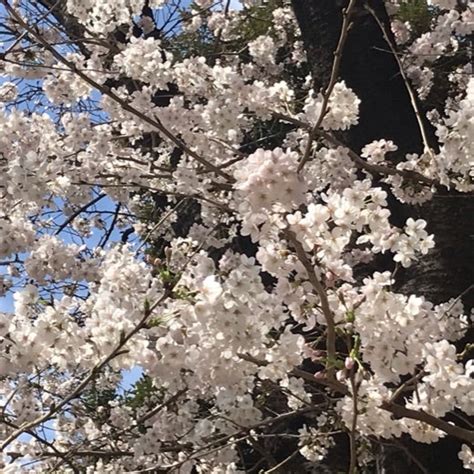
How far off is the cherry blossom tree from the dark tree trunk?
10 mm

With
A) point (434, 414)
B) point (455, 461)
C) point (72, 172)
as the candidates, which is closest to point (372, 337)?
point (434, 414)

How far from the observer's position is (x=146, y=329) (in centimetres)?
210

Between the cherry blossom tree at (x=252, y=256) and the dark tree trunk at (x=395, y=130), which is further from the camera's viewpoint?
the dark tree trunk at (x=395, y=130)

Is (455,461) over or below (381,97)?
below

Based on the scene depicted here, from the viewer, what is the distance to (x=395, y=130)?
4008mm

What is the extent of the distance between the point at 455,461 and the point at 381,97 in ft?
6.18

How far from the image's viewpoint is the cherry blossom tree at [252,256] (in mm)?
2082

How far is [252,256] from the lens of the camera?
400cm

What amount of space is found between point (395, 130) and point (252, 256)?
941 mm

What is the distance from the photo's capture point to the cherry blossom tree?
82.0 inches

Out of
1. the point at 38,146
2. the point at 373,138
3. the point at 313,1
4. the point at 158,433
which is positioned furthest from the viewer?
the point at 313,1

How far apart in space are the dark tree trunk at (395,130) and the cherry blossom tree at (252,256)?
10 mm

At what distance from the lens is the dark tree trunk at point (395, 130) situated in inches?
124

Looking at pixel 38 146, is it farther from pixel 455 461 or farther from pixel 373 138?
pixel 455 461
